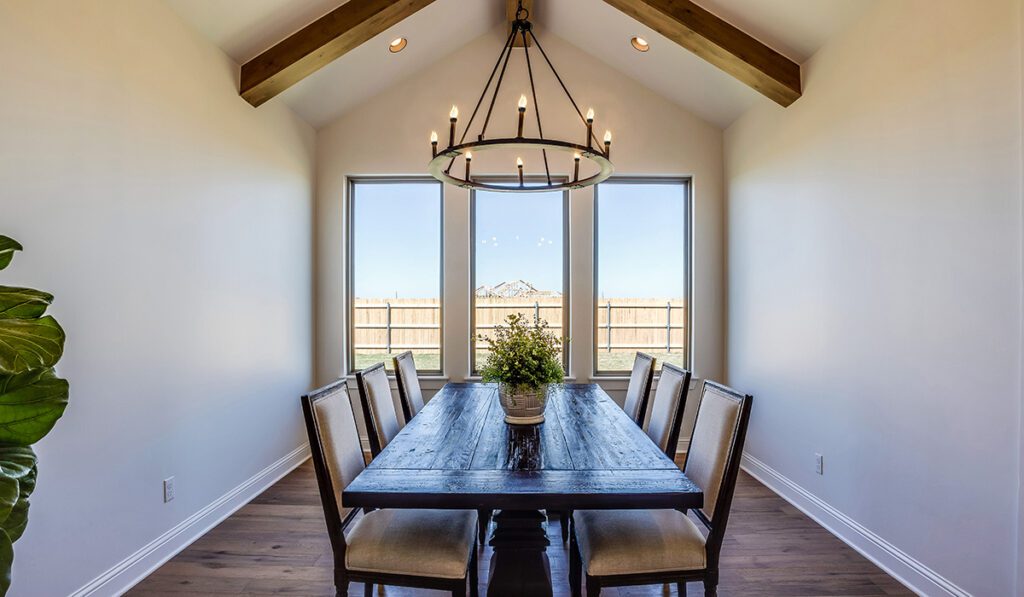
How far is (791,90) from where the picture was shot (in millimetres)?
2969

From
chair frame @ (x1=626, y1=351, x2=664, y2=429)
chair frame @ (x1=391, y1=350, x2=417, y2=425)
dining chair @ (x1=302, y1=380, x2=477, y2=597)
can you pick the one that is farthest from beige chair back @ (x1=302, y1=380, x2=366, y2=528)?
chair frame @ (x1=626, y1=351, x2=664, y2=429)

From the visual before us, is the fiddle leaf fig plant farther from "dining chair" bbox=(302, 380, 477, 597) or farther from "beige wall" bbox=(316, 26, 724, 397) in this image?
"beige wall" bbox=(316, 26, 724, 397)

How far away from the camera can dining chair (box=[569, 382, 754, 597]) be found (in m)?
1.64

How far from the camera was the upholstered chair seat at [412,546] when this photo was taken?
1616 millimetres

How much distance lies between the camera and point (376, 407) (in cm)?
231

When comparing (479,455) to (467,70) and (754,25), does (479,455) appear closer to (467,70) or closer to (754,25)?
(754,25)

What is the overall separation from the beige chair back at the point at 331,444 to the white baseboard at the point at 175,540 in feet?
3.84

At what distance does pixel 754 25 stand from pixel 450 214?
247 centimetres

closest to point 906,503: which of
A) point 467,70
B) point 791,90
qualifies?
point 791,90

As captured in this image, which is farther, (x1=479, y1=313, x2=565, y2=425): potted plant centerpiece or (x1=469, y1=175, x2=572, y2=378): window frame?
(x1=469, y1=175, x2=572, y2=378): window frame

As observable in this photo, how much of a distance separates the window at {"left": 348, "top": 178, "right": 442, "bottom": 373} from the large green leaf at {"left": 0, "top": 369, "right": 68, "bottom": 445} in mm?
3099

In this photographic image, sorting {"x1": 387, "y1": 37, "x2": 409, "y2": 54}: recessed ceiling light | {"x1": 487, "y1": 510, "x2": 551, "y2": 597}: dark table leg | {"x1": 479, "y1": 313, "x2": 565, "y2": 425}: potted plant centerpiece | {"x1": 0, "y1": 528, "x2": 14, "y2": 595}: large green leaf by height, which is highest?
{"x1": 387, "y1": 37, "x2": 409, "y2": 54}: recessed ceiling light

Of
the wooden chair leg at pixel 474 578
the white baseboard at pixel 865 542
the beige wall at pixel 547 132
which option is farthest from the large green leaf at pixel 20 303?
Result: the white baseboard at pixel 865 542

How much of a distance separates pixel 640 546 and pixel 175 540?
2.30 m
